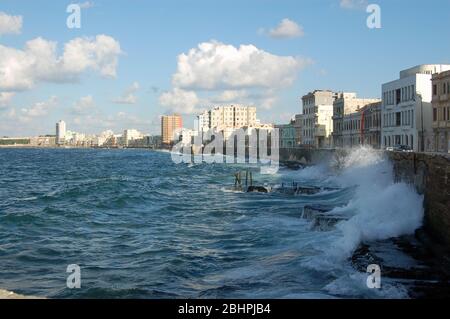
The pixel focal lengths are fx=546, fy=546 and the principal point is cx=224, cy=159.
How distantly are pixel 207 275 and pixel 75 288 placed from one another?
14.3 ft

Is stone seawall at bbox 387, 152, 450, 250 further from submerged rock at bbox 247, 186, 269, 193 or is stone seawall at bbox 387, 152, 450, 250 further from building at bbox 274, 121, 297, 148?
building at bbox 274, 121, 297, 148

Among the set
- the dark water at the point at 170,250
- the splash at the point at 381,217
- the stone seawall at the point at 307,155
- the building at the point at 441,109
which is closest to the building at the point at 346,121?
the stone seawall at the point at 307,155

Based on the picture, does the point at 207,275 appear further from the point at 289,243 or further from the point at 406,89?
the point at 406,89

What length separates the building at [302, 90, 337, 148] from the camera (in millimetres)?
128625

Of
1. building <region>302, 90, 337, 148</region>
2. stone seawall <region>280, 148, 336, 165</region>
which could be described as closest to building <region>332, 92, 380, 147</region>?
stone seawall <region>280, 148, 336, 165</region>

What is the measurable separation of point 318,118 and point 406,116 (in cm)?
5922

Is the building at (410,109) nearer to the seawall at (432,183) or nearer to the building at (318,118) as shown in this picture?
the seawall at (432,183)

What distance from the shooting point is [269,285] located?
16.4 meters

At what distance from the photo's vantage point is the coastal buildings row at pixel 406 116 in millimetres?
58438

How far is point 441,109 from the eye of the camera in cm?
5822

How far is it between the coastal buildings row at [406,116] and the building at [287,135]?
3956cm

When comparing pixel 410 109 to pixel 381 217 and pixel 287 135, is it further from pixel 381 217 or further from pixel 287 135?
pixel 287 135

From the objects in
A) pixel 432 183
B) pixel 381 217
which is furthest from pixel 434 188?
pixel 381 217
